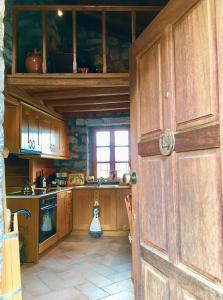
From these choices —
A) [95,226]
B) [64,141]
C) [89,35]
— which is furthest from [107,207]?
[89,35]

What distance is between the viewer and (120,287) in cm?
269

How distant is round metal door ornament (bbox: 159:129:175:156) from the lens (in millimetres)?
1284

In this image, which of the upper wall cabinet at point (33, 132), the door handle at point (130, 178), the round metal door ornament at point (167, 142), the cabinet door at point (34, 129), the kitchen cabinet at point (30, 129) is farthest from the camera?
the cabinet door at point (34, 129)

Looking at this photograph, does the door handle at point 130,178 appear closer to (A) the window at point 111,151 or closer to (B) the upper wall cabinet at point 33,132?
(B) the upper wall cabinet at point 33,132

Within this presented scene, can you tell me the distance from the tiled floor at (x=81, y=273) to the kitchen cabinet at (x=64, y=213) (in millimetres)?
281

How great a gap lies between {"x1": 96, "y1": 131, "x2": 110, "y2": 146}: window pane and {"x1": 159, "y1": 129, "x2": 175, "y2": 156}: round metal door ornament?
432 centimetres

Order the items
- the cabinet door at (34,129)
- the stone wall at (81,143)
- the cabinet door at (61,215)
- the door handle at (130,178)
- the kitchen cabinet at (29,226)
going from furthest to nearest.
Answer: the stone wall at (81,143)
the cabinet door at (61,215)
the cabinet door at (34,129)
the kitchen cabinet at (29,226)
the door handle at (130,178)

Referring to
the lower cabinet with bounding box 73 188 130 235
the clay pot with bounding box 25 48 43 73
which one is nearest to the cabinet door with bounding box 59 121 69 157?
the lower cabinet with bounding box 73 188 130 235

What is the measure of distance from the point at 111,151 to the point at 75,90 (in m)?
2.20

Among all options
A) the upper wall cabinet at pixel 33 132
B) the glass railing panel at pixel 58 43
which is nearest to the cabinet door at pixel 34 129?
the upper wall cabinet at pixel 33 132

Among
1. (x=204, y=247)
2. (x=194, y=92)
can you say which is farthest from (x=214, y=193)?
(x=194, y=92)

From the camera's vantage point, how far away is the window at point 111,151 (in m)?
5.64

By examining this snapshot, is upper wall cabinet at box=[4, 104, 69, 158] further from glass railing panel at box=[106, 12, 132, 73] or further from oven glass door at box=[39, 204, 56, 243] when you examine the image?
glass railing panel at box=[106, 12, 132, 73]

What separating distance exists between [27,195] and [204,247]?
2998 mm
